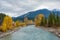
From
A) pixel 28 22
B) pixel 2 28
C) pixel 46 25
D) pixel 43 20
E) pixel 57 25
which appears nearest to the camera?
pixel 2 28

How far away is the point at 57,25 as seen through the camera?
77875mm

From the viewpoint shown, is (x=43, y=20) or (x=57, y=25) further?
(x=43, y=20)

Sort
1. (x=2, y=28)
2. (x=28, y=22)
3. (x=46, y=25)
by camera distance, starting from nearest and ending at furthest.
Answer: (x=2, y=28), (x=46, y=25), (x=28, y=22)

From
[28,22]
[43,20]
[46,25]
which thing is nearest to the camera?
[46,25]

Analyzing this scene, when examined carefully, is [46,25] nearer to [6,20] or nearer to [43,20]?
[43,20]

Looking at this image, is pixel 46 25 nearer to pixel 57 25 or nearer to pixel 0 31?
pixel 57 25

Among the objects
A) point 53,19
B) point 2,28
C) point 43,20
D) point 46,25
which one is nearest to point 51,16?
point 53,19

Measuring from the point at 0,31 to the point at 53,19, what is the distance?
2531 centimetres

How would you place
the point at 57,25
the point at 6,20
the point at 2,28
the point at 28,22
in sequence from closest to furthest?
the point at 2,28 → the point at 6,20 → the point at 57,25 → the point at 28,22

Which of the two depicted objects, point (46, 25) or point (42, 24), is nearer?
point (46, 25)

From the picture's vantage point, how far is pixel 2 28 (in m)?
64.3

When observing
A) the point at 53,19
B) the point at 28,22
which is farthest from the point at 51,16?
the point at 28,22

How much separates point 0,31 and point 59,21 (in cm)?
2410

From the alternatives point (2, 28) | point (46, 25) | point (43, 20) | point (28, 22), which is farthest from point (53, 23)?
point (28, 22)
